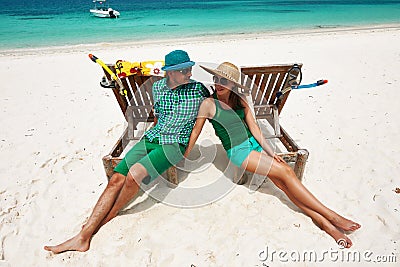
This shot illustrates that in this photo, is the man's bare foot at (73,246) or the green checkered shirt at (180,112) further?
the green checkered shirt at (180,112)

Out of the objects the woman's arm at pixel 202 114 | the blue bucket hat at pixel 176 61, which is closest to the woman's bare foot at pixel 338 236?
the woman's arm at pixel 202 114

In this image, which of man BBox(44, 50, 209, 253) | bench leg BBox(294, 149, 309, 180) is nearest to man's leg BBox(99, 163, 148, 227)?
man BBox(44, 50, 209, 253)

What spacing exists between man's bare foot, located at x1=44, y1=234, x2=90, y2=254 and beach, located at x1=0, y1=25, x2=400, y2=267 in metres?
0.05

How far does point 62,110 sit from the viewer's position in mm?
5664

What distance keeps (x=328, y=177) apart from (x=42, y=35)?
22251 millimetres

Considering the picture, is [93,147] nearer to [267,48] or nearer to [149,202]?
[149,202]

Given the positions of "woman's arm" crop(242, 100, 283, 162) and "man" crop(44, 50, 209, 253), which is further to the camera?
"woman's arm" crop(242, 100, 283, 162)

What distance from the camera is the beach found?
255 centimetres

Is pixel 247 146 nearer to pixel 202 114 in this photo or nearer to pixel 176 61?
pixel 202 114

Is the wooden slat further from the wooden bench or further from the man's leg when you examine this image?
the man's leg

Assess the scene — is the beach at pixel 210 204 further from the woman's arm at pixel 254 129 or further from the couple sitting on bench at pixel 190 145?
the woman's arm at pixel 254 129

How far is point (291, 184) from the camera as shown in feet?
8.92

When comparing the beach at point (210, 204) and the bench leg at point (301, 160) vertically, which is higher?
the bench leg at point (301, 160)

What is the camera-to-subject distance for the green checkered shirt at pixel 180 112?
292 cm
